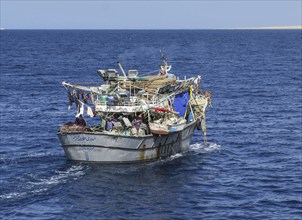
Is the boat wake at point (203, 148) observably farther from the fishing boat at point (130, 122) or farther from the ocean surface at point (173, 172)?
the fishing boat at point (130, 122)

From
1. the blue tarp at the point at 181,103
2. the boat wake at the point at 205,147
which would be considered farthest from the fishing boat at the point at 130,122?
the boat wake at the point at 205,147

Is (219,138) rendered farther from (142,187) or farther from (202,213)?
(202,213)

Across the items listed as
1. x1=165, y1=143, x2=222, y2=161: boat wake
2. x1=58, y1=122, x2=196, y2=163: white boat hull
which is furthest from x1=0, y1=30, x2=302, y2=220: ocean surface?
x1=58, y1=122, x2=196, y2=163: white boat hull

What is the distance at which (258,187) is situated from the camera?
42438 mm

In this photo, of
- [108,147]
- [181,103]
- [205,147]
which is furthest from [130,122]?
[205,147]

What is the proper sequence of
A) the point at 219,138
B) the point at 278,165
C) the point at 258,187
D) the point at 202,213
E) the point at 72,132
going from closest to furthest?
the point at 202,213
the point at 258,187
the point at 72,132
the point at 278,165
the point at 219,138

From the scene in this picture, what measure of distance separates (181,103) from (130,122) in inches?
279

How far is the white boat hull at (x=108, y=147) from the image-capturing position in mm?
45469

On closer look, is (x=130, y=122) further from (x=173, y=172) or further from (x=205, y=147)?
(x=205, y=147)

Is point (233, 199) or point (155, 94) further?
point (155, 94)

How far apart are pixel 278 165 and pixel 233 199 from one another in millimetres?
9839

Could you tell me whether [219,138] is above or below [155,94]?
below

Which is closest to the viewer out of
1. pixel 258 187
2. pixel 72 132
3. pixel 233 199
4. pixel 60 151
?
pixel 233 199

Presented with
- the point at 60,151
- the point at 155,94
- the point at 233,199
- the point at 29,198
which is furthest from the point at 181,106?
the point at 29,198
